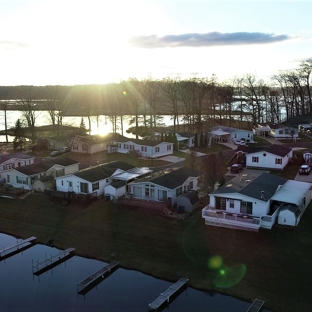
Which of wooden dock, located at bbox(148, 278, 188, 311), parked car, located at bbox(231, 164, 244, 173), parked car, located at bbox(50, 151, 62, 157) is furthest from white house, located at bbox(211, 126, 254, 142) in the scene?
wooden dock, located at bbox(148, 278, 188, 311)

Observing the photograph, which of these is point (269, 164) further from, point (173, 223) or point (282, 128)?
point (282, 128)

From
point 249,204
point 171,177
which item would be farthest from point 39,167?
point 249,204

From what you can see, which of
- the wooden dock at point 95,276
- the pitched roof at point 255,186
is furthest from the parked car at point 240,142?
the wooden dock at point 95,276

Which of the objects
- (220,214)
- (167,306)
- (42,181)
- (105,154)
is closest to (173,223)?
(220,214)

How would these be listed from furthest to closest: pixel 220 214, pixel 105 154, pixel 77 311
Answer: pixel 105 154
pixel 220 214
pixel 77 311

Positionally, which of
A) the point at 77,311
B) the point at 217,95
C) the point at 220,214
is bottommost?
the point at 77,311

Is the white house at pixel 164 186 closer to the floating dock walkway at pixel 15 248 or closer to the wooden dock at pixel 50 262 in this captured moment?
the wooden dock at pixel 50 262
